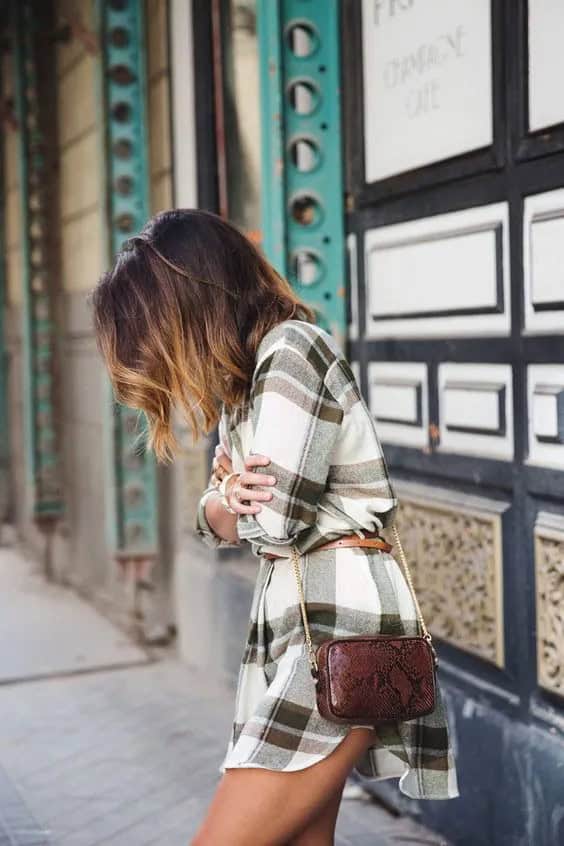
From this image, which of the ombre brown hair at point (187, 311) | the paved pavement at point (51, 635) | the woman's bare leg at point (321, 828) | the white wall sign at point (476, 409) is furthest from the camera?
the paved pavement at point (51, 635)

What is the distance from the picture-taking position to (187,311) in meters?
2.23

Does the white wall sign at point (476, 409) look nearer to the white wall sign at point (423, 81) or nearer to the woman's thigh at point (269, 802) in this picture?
the white wall sign at point (423, 81)

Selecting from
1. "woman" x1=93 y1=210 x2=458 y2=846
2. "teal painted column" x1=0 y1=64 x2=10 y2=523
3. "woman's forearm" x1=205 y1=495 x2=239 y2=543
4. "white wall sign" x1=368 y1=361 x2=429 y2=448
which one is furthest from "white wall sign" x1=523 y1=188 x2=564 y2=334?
"teal painted column" x1=0 y1=64 x2=10 y2=523

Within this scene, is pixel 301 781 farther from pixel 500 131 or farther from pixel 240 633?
pixel 240 633

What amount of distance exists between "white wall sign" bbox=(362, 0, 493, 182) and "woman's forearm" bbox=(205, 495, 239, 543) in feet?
5.63

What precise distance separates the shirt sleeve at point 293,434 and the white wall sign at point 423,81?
68.3 inches

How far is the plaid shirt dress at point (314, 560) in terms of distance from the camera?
214 centimetres

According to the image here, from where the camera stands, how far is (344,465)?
7.33ft

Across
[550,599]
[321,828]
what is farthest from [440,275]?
[321,828]

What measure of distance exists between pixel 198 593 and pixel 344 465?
3.98 m

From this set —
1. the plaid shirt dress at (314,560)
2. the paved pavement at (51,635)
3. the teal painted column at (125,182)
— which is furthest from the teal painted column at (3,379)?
the plaid shirt dress at (314,560)

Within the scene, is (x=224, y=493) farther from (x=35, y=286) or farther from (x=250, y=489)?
(x=35, y=286)

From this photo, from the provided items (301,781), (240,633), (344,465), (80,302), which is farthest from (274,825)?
(80,302)

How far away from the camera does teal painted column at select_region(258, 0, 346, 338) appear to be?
452 cm
